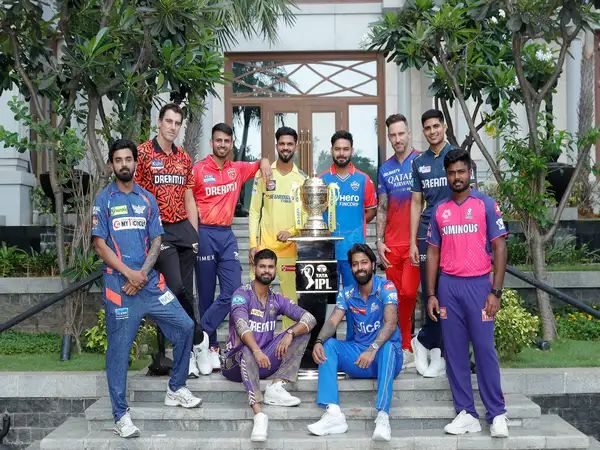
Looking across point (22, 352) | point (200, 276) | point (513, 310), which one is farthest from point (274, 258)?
point (22, 352)

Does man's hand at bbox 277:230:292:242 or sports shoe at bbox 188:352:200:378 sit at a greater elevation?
man's hand at bbox 277:230:292:242

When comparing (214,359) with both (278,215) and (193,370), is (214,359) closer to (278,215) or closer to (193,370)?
(193,370)

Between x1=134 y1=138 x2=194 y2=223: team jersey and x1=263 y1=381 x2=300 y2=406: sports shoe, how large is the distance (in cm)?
163

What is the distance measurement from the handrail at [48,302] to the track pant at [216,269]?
52.4 inches

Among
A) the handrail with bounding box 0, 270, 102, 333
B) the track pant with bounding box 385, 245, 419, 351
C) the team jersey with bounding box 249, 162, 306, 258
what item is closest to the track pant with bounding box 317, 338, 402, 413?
the track pant with bounding box 385, 245, 419, 351

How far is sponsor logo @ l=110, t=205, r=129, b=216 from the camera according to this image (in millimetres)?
6566

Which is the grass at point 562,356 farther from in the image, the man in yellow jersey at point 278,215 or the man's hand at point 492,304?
the man in yellow jersey at point 278,215

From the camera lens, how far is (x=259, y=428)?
6508 millimetres

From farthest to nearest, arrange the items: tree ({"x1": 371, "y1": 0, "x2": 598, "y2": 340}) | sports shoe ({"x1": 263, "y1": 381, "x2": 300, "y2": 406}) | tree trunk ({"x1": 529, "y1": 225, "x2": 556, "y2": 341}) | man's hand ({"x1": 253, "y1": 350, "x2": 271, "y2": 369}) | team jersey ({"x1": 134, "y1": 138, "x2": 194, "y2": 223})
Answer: tree trunk ({"x1": 529, "y1": 225, "x2": 556, "y2": 341})
tree ({"x1": 371, "y1": 0, "x2": 598, "y2": 340})
team jersey ({"x1": 134, "y1": 138, "x2": 194, "y2": 223})
sports shoe ({"x1": 263, "y1": 381, "x2": 300, "y2": 406})
man's hand ({"x1": 253, "y1": 350, "x2": 271, "y2": 369})

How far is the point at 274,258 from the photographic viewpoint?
702 centimetres

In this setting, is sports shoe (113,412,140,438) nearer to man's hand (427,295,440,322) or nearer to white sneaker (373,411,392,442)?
white sneaker (373,411,392,442)

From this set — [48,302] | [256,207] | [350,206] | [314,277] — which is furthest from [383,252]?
[48,302]

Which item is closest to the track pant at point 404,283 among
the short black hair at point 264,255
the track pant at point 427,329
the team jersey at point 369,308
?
the track pant at point 427,329

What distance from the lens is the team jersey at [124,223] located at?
6.55 m
